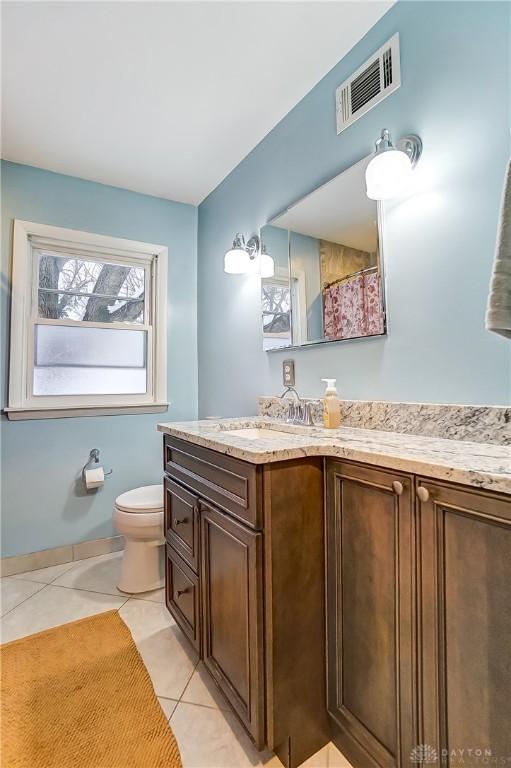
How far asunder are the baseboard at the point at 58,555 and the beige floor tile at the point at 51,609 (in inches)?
10.1

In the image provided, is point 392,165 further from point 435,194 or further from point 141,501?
point 141,501

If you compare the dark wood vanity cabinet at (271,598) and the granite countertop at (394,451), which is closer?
the granite countertop at (394,451)

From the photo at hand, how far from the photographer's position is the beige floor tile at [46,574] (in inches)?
80.4

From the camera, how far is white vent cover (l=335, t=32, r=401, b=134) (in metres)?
1.28

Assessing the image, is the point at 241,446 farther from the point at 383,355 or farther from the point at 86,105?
the point at 86,105

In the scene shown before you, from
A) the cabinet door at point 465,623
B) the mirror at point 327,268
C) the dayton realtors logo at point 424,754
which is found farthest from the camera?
the mirror at point 327,268

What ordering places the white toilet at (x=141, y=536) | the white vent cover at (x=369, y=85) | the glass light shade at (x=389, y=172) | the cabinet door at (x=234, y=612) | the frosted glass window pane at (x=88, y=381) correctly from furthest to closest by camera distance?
1. the frosted glass window pane at (x=88, y=381)
2. the white toilet at (x=141, y=536)
3. the white vent cover at (x=369, y=85)
4. the glass light shade at (x=389, y=172)
5. the cabinet door at (x=234, y=612)

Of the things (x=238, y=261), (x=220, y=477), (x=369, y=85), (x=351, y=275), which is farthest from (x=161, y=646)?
(x=369, y=85)

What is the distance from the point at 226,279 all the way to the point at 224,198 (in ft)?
1.84

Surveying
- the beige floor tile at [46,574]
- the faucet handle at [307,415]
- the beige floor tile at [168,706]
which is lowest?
the beige floor tile at [168,706]

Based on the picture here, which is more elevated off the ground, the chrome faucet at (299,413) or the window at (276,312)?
the window at (276,312)

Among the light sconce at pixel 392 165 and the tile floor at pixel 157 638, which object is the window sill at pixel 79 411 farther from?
the light sconce at pixel 392 165

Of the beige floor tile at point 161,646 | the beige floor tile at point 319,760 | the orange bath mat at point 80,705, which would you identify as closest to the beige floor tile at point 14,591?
the orange bath mat at point 80,705

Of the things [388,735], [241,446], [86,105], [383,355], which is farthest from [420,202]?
[86,105]
